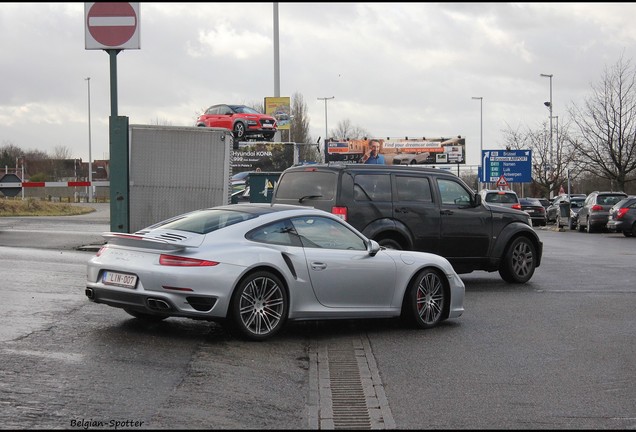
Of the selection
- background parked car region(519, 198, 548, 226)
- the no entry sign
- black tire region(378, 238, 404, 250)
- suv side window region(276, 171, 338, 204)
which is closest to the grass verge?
the no entry sign

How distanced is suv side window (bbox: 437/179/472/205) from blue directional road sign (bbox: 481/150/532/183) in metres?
44.8

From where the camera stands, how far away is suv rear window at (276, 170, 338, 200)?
44.8 feet

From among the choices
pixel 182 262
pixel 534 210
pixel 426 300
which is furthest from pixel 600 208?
pixel 182 262

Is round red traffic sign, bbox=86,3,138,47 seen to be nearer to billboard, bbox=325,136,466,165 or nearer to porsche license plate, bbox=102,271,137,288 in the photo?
porsche license plate, bbox=102,271,137,288

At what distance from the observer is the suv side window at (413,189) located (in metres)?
14.2

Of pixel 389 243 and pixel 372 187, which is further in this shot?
pixel 389 243

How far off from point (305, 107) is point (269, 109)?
37.3 m

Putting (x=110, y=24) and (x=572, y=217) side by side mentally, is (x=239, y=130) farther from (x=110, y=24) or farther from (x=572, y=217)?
(x=110, y=24)

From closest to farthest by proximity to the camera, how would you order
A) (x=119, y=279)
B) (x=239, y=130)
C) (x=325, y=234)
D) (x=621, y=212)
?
(x=119, y=279)
(x=325, y=234)
(x=621, y=212)
(x=239, y=130)

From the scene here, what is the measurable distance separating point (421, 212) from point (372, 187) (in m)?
0.96

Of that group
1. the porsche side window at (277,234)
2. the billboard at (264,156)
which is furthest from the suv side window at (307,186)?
the billboard at (264,156)

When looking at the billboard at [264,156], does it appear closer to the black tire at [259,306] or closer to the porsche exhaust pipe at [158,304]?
the black tire at [259,306]

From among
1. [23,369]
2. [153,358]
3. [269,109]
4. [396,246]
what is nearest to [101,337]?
[153,358]

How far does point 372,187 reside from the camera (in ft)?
45.5
